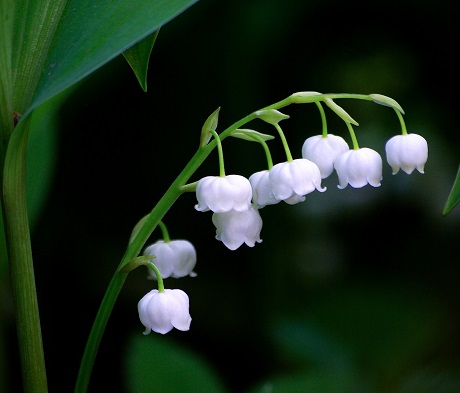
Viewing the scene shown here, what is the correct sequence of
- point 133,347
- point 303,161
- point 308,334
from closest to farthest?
point 303,161 → point 133,347 → point 308,334

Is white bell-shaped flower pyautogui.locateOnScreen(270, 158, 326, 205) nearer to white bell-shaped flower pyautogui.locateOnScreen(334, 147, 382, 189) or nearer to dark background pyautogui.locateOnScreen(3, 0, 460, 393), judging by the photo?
white bell-shaped flower pyautogui.locateOnScreen(334, 147, 382, 189)

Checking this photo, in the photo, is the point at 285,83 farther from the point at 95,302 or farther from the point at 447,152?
the point at 95,302

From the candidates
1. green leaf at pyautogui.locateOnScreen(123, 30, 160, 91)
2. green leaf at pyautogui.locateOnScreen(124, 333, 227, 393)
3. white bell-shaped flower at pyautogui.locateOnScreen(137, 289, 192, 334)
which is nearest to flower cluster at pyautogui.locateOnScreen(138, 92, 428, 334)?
white bell-shaped flower at pyautogui.locateOnScreen(137, 289, 192, 334)

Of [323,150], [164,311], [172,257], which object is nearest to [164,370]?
[172,257]

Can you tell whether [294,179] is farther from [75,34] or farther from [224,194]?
[75,34]

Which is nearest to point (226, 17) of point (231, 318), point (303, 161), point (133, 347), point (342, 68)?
point (342, 68)

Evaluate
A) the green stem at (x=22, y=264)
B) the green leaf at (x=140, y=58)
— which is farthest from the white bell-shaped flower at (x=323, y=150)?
the green stem at (x=22, y=264)

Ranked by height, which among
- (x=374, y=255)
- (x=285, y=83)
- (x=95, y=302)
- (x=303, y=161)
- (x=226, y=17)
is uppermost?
(x=303, y=161)

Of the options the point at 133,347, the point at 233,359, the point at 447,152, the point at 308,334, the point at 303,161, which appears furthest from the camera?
the point at 447,152
